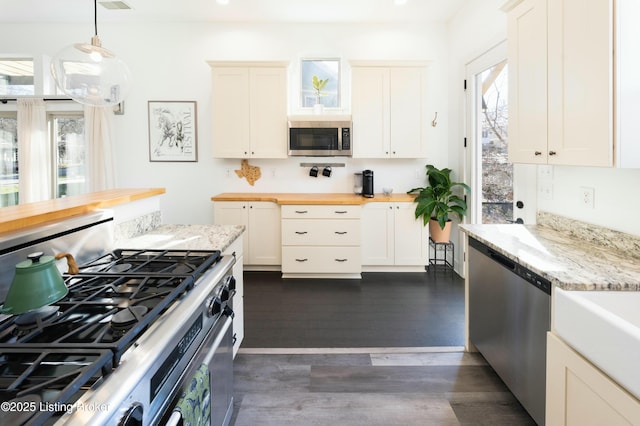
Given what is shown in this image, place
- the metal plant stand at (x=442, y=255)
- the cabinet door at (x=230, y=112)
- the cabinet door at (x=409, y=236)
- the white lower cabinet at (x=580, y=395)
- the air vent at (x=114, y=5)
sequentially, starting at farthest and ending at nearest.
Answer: the metal plant stand at (x=442, y=255)
the cabinet door at (x=230, y=112)
the cabinet door at (x=409, y=236)
the air vent at (x=114, y=5)
the white lower cabinet at (x=580, y=395)

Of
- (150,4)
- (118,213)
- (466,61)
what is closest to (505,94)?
(466,61)

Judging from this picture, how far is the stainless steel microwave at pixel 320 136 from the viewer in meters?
4.44

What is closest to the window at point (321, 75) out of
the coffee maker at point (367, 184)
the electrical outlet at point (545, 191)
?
the coffee maker at point (367, 184)

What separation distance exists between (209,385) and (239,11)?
14.2 ft

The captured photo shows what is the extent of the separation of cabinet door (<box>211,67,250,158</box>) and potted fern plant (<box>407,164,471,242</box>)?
2.21m

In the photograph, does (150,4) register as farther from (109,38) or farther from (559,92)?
(559,92)

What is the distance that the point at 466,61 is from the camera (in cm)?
407

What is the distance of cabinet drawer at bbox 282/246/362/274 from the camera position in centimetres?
422

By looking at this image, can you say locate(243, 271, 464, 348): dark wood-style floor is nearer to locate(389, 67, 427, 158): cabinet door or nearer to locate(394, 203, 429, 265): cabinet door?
locate(394, 203, 429, 265): cabinet door

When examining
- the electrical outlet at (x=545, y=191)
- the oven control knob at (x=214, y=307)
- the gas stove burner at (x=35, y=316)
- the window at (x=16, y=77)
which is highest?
the window at (x=16, y=77)

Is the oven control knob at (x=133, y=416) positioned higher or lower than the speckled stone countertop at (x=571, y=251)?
lower

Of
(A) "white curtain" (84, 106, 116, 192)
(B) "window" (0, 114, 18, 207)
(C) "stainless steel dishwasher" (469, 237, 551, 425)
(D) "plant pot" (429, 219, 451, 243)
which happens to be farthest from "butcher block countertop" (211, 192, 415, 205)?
(B) "window" (0, 114, 18, 207)

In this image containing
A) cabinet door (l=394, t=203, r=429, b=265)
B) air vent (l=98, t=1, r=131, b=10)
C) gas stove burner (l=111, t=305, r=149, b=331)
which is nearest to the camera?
gas stove burner (l=111, t=305, r=149, b=331)

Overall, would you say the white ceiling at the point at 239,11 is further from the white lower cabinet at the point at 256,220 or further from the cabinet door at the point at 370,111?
the white lower cabinet at the point at 256,220
